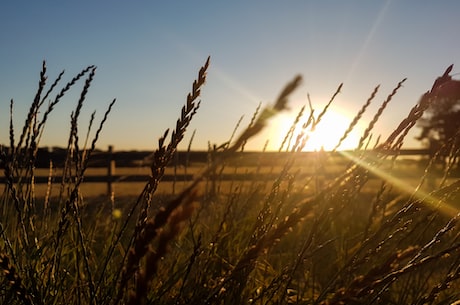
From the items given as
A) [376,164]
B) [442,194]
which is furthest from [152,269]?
[376,164]

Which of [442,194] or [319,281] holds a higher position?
[442,194]

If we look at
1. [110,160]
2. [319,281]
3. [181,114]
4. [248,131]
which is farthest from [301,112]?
[110,160]

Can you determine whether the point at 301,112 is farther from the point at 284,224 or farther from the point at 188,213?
the point at 188,213

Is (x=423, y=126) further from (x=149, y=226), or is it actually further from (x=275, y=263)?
(x=149, y=226)

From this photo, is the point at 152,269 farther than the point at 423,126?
No


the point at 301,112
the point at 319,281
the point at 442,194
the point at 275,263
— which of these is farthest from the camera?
the point at 319,281

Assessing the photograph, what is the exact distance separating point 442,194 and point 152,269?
0.84 metres

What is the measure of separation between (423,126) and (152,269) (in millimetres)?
36187

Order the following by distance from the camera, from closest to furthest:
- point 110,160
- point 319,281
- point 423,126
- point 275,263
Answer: point 275,263
point 319,281
point 110,160
point 423,126

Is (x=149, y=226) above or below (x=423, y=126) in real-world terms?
below

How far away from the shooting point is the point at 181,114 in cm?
90

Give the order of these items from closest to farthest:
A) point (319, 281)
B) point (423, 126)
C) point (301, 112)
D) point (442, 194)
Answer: point (442, 194), point (301, 112), point (319, 281), point (423, 126)

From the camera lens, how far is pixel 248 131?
0.64 meters

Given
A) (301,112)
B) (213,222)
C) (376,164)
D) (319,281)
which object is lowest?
(319,281)
